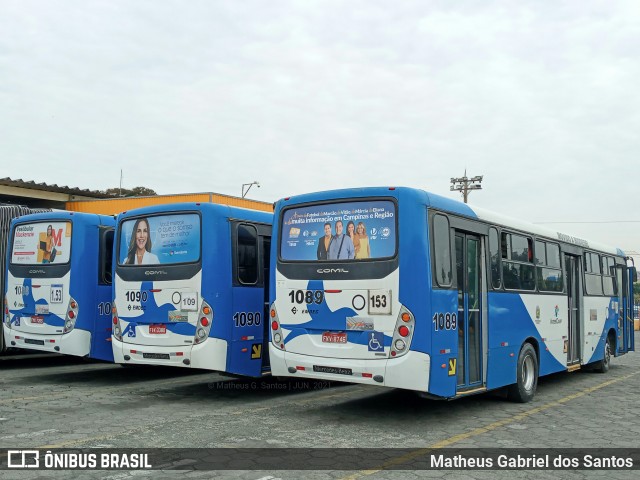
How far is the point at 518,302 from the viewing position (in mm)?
10430

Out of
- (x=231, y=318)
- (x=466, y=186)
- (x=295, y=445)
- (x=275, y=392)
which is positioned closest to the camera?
(x=295, y=445)

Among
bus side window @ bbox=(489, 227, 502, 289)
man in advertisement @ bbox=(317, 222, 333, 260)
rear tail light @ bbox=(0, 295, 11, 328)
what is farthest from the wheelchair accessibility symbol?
rear tail light @ bbox=(0, 295, 11, 328)

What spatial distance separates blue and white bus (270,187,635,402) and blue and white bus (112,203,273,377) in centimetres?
120

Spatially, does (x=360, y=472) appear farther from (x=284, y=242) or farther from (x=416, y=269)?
(x=284, y=242)

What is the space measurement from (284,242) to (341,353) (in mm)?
1799

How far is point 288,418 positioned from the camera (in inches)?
349

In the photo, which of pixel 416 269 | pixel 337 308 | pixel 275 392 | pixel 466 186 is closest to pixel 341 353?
pixel 337 308

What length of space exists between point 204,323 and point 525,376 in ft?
16.6

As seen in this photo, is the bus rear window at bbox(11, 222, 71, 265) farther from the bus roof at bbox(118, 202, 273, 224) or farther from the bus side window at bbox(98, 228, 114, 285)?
the bus roof at bbox(118, 202, 273, 224)

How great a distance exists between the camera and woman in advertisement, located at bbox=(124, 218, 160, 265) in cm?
1102

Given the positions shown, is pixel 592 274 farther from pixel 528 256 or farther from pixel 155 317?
pixel 155 317

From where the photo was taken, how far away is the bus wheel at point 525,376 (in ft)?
34.1

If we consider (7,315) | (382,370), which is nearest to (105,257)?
(7,315)

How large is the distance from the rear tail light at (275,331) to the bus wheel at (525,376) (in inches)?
147
